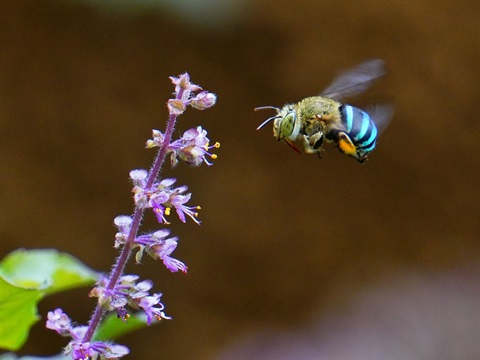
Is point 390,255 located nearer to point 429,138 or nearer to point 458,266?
point 458,266

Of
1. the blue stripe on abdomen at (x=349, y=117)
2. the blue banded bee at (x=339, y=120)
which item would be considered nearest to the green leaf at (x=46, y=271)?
the blue banded bee at (x=339, y=120)

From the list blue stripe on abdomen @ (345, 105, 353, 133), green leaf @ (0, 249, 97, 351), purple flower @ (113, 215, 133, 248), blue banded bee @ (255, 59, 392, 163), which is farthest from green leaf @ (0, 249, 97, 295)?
blue stripe on abdomen @ (345, 105, 353, 133)

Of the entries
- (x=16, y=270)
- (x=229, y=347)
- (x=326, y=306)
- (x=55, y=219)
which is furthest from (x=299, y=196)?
(x=16, y=270)

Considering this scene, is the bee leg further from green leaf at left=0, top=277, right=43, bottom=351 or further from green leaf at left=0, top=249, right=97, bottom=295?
green leaf at left=0, top=277, right=43, bottom=351

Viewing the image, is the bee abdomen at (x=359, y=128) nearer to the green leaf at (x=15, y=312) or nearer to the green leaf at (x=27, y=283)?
the green leaf at (x=27, y=283)

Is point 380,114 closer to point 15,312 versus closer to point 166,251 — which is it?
point 166,251

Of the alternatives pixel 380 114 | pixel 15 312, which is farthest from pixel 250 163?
pixel 15 312
